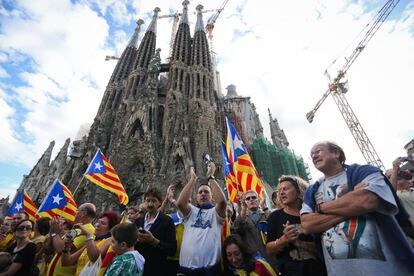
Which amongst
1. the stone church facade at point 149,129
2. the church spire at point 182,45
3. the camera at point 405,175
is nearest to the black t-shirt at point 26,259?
the camera at point 405,175

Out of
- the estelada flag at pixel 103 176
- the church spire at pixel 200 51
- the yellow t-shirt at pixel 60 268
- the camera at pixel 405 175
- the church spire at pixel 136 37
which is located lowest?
the yellow t-shirt at pixel 60 268

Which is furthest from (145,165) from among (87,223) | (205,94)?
(87,223)

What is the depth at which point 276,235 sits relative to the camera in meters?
2.47

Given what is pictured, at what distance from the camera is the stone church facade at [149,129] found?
62.3 ft

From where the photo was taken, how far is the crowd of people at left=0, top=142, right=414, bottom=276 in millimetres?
1513

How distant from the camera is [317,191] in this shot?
2.04m

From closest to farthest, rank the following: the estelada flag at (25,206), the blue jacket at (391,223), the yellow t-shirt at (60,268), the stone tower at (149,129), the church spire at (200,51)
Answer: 1. the blue jacket at (391,223)
2. the yellow t-shirt at (60,268)
3. the estelada flag at (25,206)
4. the stone tower at (149,129)
5. the church spire at (200,51)

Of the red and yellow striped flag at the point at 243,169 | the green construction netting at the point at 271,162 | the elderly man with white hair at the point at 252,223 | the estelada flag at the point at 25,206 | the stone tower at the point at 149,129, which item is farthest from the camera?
the green construction netting at the point at 271,162

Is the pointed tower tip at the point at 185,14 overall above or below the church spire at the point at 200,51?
above

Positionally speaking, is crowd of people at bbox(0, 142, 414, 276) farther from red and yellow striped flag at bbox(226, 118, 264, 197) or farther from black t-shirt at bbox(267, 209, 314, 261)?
red and yellow striped flag at bbox(226, 118, 264, 197)

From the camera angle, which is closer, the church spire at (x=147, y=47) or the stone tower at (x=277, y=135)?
the church spire at (x=147, y=47)

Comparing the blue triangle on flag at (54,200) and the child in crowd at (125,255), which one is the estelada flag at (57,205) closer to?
the blue triangle on flag at (54,200)

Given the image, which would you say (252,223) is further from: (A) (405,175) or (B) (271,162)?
(B) (271,162)

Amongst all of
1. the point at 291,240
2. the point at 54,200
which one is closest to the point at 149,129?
the point at 54,200
